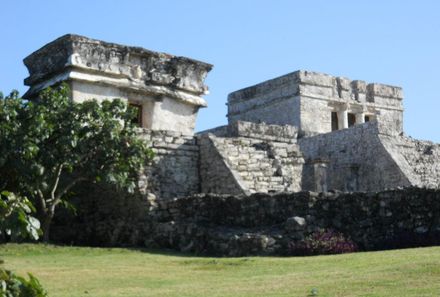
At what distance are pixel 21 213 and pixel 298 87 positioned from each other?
913 inches

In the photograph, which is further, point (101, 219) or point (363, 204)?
point (101, 219)

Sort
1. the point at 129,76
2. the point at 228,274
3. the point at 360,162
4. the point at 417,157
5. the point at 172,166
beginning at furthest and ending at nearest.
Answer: the point at 417,157 < the point at 360,162 < the point at 129,76 < the point at 172,166 < the point at 228,274

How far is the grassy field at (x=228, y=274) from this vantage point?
24.0ft

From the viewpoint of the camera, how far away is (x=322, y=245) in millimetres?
11383

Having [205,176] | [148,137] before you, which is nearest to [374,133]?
[205,176]

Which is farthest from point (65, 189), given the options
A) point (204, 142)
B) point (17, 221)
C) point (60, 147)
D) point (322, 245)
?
point (17, 221)

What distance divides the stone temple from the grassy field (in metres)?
4.23

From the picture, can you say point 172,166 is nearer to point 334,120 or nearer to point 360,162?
point 360,162

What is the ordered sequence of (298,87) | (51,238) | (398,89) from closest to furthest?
(51,238) → (298,87) → (398,89)

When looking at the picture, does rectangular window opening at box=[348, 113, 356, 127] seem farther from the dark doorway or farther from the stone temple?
the stone temple

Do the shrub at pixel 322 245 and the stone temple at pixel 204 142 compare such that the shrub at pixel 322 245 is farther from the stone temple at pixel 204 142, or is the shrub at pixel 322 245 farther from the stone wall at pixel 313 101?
the stone wall at pixel 313 101

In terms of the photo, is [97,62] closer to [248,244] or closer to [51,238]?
[51,238]

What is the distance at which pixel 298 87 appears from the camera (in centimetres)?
2586

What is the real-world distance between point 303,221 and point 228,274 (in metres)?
3.04
